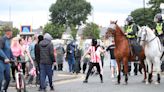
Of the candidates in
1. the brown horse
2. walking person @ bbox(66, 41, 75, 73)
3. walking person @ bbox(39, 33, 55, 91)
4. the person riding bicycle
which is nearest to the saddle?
the brown horse

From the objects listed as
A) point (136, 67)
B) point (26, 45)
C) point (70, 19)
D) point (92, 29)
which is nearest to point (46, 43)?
A: point (26, 45)

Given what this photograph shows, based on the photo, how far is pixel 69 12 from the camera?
13238cm

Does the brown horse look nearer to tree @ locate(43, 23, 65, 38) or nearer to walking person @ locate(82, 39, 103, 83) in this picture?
walking person @ locate(82, 39, 103, 83)

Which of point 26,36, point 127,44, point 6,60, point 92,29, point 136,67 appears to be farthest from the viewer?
point 92,29

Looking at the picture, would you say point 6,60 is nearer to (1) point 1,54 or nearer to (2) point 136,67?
(1) point 1,54

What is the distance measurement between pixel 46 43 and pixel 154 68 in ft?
14.4

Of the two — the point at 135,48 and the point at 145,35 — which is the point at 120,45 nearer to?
the point at 135,48

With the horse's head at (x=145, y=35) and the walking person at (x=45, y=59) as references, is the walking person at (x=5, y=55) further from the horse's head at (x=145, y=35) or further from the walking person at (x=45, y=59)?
the horse's head at (x=145, y=35)

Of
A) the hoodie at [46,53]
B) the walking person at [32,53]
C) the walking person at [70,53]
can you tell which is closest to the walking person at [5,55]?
the hoodie at [46,53]

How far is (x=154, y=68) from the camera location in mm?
18953

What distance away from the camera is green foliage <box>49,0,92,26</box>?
130875mm

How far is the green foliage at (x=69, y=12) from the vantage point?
13088 cm

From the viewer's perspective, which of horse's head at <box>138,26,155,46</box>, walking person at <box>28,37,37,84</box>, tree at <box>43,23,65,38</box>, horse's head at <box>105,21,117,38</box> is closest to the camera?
horse's head at <box>138,26,155,46</box>

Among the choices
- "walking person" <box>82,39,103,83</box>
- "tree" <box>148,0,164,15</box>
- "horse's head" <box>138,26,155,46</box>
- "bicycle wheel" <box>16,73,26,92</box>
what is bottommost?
"bicycle wheel" <box>16,73,26,92</box>
